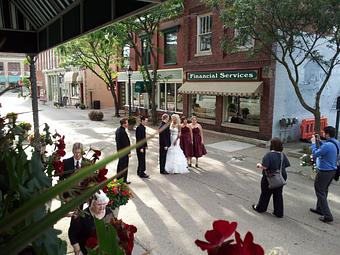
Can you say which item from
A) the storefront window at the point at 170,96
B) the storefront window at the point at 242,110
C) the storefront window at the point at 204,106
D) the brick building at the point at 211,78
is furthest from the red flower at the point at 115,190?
the storefront window at the point at 170,96

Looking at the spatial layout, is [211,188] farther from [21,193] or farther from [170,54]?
[170,54]

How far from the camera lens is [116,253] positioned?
99 cm

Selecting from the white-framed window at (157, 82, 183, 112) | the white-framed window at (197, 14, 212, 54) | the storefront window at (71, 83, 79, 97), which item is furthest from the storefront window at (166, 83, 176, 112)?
the storefront window at (71, 83, 79, 97)

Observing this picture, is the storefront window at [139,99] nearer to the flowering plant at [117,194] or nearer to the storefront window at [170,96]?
the storefront window at [170,96]

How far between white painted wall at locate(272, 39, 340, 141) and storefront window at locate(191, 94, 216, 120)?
12.6 feet

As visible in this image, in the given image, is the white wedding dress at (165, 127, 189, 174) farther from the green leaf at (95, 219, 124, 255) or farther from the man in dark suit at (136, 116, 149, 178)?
the green leaf at (95, 219, 124, 255)

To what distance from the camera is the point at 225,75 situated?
609 inches

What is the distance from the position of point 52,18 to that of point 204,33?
11.6 m

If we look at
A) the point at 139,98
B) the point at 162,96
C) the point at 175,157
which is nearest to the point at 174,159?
the point at 175,157

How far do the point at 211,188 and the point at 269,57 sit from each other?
7.39m

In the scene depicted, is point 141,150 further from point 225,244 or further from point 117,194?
point 225,244

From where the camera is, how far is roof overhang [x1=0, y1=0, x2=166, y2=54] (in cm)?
410

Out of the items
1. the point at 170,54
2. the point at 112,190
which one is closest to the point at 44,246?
the point at 112,190

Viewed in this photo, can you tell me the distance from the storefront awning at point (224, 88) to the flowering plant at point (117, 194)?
991cm
